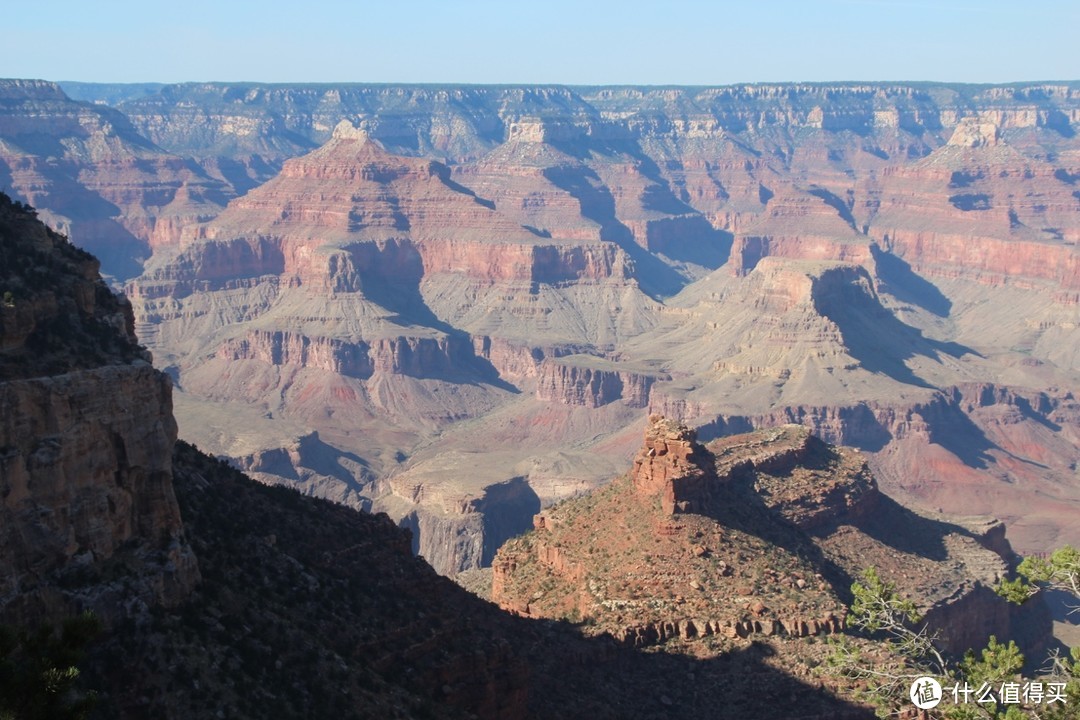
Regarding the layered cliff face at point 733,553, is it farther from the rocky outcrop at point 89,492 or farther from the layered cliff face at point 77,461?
the layered cliff face at point 77,461

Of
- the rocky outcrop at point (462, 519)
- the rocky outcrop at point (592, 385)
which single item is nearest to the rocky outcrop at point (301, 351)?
the rocky outcrop at point (592, 385)

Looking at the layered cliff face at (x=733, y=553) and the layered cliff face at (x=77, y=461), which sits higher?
the layered cliff face at (x=77, y=461)

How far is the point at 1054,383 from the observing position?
585 ft

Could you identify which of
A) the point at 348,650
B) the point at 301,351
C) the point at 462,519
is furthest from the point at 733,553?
the point at 301,351

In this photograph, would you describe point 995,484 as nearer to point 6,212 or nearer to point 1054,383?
point 1054,383

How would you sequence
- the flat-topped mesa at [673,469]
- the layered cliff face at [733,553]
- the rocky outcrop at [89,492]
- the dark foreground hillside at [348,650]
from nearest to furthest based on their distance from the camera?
the rocky outcrop at [89,492], the dark foreground hillside at [348,650], the layered cliff face at [733,553], the flat-topped mesa at [673,469]

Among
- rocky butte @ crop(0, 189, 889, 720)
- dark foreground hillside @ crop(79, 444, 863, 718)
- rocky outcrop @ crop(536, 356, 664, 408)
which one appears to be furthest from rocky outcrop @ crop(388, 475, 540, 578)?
rocky butte @ crop(0, 189, 889, 720)

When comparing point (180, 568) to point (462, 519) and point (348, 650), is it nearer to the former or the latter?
point (348, 650)

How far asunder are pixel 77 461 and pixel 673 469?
3115cm

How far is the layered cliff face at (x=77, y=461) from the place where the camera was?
2931cm

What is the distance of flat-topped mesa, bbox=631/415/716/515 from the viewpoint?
188 feet

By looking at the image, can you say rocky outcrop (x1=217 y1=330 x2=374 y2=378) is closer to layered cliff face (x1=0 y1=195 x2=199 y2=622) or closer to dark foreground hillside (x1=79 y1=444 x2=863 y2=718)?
dark foreground hillside (x1=79 y1=444 x2=863 y2=718)

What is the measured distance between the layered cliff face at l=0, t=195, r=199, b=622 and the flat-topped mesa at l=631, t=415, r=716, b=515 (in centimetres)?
2725

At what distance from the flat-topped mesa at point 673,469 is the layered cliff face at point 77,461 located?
2725 centimetres
